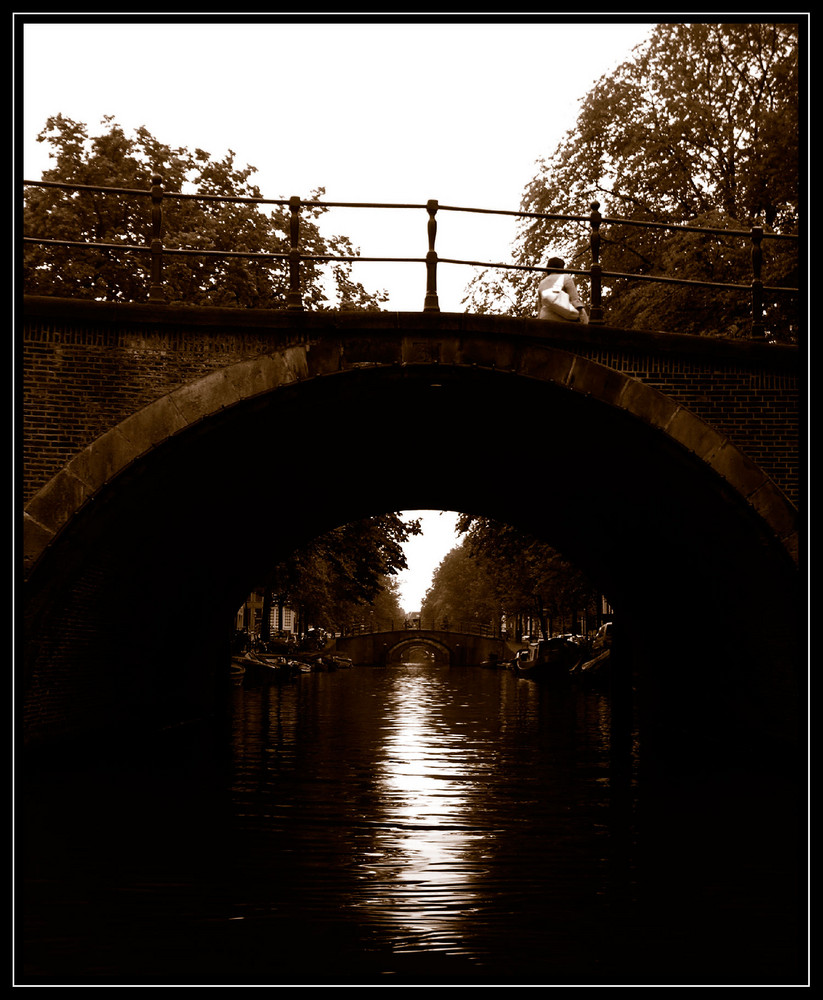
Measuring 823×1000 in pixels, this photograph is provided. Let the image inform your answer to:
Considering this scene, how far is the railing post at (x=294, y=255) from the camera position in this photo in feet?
33.7

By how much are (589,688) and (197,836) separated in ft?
77.3

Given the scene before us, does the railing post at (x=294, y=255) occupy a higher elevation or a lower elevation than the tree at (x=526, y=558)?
higher

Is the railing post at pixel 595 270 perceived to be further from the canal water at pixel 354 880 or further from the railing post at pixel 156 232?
the canal water at pixel 354 880

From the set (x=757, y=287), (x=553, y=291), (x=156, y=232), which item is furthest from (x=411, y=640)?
(x=156, y=232)

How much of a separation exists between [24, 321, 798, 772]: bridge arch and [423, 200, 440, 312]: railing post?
34cm

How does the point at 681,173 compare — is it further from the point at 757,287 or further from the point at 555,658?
the point at 555,658

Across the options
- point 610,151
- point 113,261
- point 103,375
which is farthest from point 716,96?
point 103,375

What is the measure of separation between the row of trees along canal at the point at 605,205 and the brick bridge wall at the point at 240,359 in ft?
21.1

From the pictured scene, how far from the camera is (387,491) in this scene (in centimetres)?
1717

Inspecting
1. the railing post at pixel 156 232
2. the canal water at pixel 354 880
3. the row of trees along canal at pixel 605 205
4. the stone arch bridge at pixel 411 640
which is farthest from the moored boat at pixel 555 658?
the railing post at pixel 156 232

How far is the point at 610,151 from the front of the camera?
21266mm

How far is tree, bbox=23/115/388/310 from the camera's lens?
20.5 meters

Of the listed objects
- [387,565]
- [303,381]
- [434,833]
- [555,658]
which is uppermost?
[303,381]

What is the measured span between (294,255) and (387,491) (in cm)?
718
